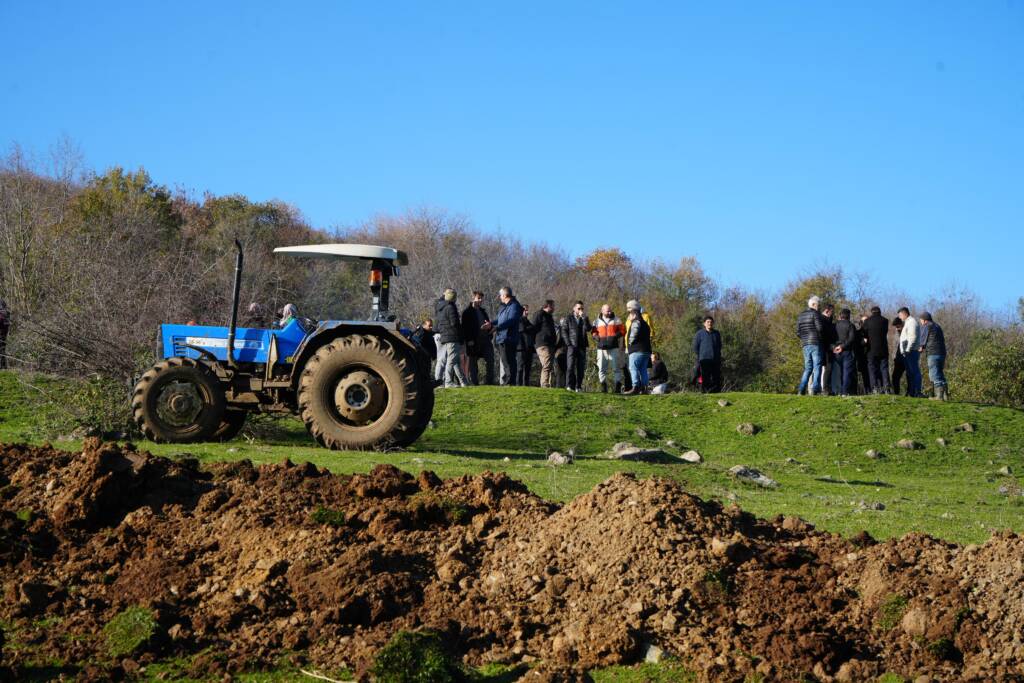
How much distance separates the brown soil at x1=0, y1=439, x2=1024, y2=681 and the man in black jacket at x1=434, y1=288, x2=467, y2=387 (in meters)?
13.8

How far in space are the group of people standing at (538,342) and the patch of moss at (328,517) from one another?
14016 mm

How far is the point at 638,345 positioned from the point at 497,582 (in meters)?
16.4

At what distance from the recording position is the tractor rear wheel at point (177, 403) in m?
14.4

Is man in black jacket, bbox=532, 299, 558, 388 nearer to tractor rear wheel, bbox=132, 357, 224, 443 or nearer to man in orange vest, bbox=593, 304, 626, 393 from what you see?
man in orange vest, bbox=593, 304, 626, 393

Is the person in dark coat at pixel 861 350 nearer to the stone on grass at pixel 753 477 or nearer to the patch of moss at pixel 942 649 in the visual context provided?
the stone on grass at pixel 753 477

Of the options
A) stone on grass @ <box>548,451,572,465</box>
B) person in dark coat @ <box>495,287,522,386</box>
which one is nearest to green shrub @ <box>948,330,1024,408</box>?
person in dark coat @ <box>495,287,522,386</box>

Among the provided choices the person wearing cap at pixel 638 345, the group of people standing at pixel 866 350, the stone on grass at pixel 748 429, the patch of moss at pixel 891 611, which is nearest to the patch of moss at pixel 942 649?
the patch of moss at pixel 891 611

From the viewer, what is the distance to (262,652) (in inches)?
251

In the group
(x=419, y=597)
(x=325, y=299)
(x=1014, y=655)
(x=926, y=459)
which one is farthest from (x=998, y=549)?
(x=325, y=299)

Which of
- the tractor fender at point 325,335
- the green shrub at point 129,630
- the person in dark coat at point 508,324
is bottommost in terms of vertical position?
the green shrub at point 129,630

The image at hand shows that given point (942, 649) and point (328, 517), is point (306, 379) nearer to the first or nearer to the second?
point (328, 517)

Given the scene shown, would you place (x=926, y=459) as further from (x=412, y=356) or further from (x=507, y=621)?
(x=507, y=621)

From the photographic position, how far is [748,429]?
1977 centimetres

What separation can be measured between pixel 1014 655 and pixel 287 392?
34.1 ft
